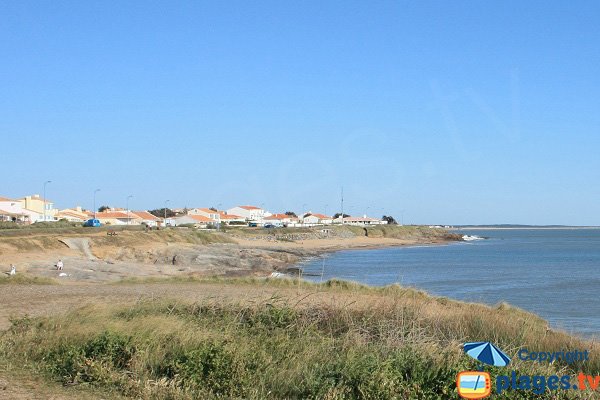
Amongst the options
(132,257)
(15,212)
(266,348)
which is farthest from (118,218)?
(266,348)

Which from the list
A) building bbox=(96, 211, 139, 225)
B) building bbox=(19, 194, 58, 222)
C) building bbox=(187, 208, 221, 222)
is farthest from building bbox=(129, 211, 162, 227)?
building bbox=(187, 208, 221, 222)

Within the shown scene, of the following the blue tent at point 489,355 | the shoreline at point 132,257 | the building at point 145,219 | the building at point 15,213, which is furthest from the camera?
the building at point 145,219

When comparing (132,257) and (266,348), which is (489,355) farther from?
(132,257)

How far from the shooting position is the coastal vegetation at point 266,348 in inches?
327

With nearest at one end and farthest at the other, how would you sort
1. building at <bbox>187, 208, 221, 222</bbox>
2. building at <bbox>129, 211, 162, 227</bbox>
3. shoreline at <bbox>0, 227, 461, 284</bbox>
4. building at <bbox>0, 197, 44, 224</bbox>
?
shoreline at <bbox>0, 227, 461, 284</bbox> → building at <bbox>0, 197, 44, 224</bbox> → building at <bbox>129, 211, 162, 227</bbox> → building at <bbox>187, 208, 221, 222</bbox>

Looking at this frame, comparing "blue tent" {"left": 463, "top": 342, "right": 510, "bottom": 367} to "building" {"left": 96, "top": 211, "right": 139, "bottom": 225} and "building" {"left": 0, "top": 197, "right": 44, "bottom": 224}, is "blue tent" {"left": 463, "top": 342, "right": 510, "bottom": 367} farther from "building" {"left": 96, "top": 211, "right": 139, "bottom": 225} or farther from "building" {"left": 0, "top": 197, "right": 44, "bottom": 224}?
"building" {"left": 96, "top": 211, "right": 139, "bottom": 225}

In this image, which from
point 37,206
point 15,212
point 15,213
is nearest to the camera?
point 15,213

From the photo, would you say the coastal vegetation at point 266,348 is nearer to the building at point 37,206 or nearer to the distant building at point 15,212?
the distant building at point 15,212

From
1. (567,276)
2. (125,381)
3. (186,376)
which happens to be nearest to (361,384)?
(186,376)

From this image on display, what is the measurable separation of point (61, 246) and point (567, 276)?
1484 inches

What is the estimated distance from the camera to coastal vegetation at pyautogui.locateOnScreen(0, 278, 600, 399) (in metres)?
8.30

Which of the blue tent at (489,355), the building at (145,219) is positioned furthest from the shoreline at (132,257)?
the building at (145,219)

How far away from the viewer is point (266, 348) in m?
10.1

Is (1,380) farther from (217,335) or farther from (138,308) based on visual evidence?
(138,308)
